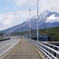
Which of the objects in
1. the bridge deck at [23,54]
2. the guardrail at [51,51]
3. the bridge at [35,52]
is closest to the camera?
the guardrail at [51,51]

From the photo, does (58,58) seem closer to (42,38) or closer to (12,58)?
(12,58)

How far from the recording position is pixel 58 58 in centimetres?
1614

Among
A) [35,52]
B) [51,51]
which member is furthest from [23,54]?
[51,51]

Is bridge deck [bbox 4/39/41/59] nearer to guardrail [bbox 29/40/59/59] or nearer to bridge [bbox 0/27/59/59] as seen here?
bridge [bbox 0/27/59/59]

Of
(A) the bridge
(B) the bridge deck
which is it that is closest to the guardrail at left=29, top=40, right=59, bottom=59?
(A) the bridge

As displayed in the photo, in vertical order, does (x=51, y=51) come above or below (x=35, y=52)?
above

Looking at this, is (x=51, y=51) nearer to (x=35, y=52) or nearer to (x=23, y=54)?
(x=23, y=54)

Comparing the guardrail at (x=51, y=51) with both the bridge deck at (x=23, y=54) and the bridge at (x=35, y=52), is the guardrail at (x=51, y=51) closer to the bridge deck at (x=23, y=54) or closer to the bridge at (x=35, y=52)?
the bridge at (x=35, y=52)

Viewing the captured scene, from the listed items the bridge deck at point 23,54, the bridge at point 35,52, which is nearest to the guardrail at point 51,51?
the bridge at point 35,52

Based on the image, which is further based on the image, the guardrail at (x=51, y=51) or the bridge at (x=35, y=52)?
the bridge at (x=35, y=52)

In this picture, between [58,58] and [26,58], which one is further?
[26,58]

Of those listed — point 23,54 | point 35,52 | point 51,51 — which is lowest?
point 23,54

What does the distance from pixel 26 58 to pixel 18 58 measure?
73cm

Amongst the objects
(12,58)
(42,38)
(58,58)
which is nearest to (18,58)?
(12,58)
